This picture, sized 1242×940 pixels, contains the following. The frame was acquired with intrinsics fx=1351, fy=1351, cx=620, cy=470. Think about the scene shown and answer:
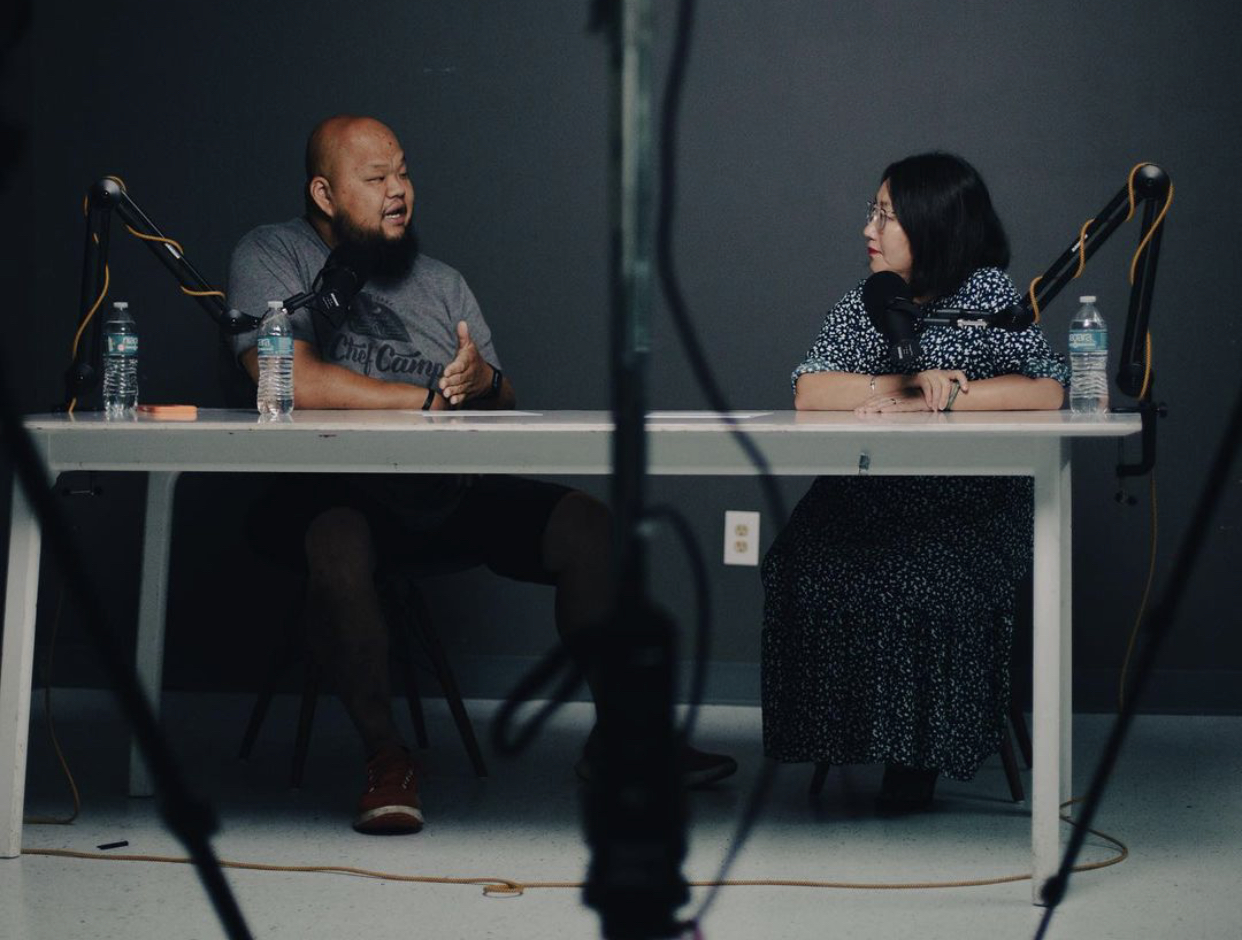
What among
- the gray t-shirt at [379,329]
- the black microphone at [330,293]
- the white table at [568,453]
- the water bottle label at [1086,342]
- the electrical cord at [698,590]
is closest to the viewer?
the electrical cord at [698,590]

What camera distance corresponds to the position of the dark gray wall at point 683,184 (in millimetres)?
3266

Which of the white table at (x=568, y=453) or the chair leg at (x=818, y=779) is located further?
the chair leg at (x=818, y=779)

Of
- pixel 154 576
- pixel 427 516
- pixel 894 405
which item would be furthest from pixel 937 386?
pixel 154 576

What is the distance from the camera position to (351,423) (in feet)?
6.57

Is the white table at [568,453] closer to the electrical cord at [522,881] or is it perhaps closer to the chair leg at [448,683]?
the electrical cord at [522,881]

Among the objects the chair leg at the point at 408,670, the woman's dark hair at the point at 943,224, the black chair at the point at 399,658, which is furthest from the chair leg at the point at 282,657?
the woman's dark hair at the point at 943,224

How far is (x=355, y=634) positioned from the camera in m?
2.30

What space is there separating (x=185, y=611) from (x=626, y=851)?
126 inches

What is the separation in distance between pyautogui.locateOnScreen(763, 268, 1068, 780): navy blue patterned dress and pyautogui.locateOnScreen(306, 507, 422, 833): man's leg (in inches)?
25.8

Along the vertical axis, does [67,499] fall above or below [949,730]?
above

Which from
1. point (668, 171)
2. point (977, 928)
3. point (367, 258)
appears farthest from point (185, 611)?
point (668, 171)

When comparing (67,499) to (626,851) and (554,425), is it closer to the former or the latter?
(554,425)

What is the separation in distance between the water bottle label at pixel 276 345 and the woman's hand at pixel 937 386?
3.54 feet

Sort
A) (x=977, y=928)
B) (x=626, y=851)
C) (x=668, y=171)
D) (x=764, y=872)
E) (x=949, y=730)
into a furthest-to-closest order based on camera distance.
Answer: (x=949, y=730) → (x=764, y=872) → (x=977, y=928) → (x=668, y=171) → (x=626, y=851)
